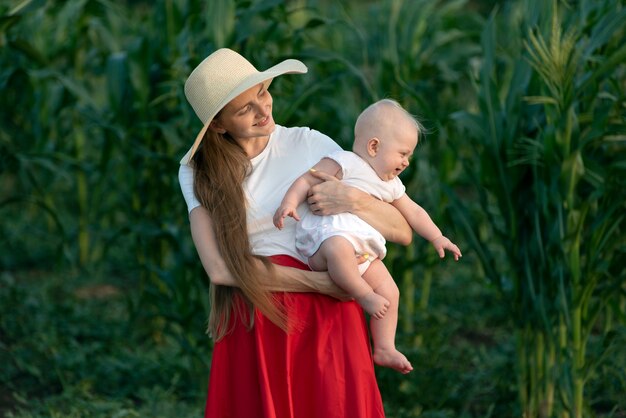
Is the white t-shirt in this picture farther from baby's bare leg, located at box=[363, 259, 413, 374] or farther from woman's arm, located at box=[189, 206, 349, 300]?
baby's bare leg, located at box=[363, 259, 413, 374]

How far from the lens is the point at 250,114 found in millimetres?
2551

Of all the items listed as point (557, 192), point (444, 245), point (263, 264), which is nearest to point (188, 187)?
point (263, 264)

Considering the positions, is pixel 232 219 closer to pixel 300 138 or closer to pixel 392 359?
pixel 300 138

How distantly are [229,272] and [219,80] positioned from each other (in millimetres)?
465

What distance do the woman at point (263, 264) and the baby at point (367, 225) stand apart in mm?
39

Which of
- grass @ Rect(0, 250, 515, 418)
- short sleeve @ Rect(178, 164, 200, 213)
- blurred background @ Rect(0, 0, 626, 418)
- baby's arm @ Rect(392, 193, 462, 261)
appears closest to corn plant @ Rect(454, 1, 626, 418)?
blurred background @ Rect(0, 0, 626, 418)

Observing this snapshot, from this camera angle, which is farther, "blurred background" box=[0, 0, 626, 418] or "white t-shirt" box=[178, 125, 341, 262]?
"blurred background" box=[0, 0, 626, 418]

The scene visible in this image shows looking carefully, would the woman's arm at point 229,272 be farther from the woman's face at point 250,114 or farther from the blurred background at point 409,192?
the blurred background at point 409,192

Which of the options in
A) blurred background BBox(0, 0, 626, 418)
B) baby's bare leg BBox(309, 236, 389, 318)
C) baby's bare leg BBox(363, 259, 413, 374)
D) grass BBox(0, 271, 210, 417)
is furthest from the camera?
grass BBox(0, 271, 210, 417)

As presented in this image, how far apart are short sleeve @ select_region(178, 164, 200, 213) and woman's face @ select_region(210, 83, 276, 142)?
0.54 ft

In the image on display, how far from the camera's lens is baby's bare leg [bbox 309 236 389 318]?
2.48 m

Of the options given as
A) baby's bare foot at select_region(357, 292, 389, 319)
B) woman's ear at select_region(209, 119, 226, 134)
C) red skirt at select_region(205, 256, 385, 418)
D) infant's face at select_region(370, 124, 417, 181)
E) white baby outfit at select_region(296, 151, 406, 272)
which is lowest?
red skirt at select_region(205, 256, 385, 418)

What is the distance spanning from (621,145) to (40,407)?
2.52 meters

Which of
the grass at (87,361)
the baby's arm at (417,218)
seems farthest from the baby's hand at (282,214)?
the grass at (87,361)
